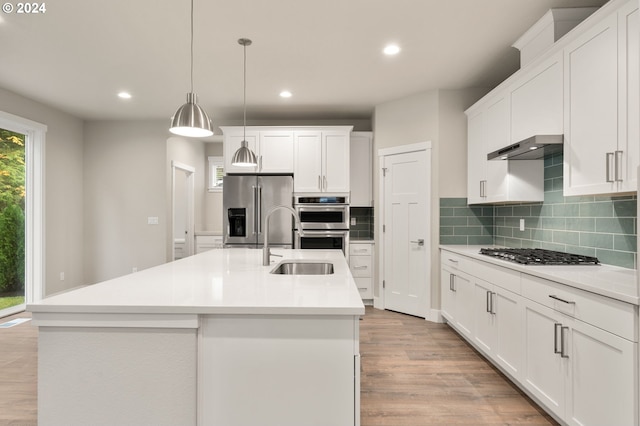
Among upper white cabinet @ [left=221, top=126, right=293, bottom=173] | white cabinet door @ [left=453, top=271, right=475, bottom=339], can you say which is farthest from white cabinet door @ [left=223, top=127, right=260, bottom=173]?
white cabinet door @ [left=453, top=271, right=475, bottom=339]

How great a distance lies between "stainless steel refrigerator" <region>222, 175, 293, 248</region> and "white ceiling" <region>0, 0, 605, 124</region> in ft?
3.47

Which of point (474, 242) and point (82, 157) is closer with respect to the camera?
point (474, 242)

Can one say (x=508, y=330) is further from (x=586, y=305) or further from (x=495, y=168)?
(x=495, y=168)

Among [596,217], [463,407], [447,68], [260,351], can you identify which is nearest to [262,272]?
[260,351]

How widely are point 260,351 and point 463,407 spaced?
1.57 metres

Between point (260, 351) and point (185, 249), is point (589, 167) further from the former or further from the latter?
point (185, 249)

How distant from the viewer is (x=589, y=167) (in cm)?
203

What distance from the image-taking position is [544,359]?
1983 millimetres

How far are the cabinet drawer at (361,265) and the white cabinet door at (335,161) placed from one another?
3.11ft

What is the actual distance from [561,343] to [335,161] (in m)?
3.39

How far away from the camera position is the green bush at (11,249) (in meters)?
4.14

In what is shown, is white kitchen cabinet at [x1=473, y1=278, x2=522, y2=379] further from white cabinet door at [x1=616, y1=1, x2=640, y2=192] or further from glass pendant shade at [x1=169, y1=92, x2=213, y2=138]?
glass pendant shade at [x1=169, y1=92, x2=213, y2=138]

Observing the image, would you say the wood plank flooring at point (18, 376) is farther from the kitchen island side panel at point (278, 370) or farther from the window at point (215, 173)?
the window at point (215, 173)

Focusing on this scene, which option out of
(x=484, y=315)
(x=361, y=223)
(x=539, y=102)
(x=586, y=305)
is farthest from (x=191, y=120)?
(x=361, y=223)
